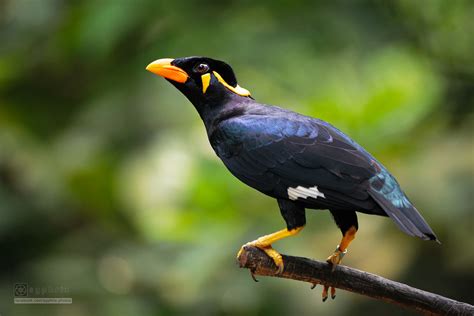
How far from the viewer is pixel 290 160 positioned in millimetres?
3352

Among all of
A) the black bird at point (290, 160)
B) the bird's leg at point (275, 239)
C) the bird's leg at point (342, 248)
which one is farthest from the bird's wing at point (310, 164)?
the bird's leg at point (342, 248)

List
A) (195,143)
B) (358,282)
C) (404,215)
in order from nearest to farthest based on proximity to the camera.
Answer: (404,215) < (358,282) < (195,143)

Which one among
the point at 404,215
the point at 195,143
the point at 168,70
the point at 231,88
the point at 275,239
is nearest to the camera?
the point at 404,215

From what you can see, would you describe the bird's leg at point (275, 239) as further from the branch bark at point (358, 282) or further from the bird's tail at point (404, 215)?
the bird's tail at point (404, 215)

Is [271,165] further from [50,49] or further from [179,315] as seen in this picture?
[50,49]

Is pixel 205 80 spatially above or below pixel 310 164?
above

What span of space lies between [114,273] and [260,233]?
49.2 inches

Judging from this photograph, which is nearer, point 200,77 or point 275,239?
point 275,239

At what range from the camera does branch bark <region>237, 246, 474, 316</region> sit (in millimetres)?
3121

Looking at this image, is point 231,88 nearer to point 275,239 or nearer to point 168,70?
point 168,70

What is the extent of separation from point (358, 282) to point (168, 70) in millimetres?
1136

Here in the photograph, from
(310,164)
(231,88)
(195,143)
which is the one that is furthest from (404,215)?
(195,143)

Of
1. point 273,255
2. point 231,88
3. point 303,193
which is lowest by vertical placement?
point 273,255

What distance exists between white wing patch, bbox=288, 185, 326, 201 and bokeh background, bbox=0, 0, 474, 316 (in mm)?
1876
